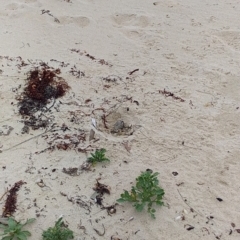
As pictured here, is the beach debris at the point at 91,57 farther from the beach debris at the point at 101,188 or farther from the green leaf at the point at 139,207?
the green leaf at the point at 139,207

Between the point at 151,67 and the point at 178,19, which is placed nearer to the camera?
the point at 151,67

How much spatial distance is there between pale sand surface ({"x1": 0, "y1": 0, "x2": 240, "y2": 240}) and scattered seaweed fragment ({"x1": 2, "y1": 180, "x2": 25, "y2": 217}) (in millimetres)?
35

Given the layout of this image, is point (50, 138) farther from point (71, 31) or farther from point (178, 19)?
point (178, 19)

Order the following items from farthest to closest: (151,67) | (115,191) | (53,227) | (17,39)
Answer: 1. (17,39)
2. (151,67)
3. (115,191)
4. (53,227)

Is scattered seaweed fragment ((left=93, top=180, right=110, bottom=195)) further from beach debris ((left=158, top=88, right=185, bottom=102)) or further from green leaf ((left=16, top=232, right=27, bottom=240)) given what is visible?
beach debris ((left=158, top=88, right=185, bottom=102))

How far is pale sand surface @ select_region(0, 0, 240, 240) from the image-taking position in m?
2.47

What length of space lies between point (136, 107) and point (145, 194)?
860 mm

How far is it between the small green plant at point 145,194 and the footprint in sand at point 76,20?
2032mm

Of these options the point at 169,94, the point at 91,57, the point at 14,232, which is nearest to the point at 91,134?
the point at 169,94

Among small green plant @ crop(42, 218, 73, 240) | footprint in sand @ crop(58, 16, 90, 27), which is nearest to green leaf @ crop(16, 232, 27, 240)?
small green plant @ crop(42, 218, 73, 240)

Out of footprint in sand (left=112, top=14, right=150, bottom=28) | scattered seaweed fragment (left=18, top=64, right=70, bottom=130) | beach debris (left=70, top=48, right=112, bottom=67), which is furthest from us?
footprint in sand (left=112, top=14, right=150, bottom=28)

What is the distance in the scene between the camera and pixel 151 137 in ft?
9.55

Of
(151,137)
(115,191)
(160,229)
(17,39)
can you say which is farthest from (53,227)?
(17,39)

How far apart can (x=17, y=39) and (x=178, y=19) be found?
1.54 metres
